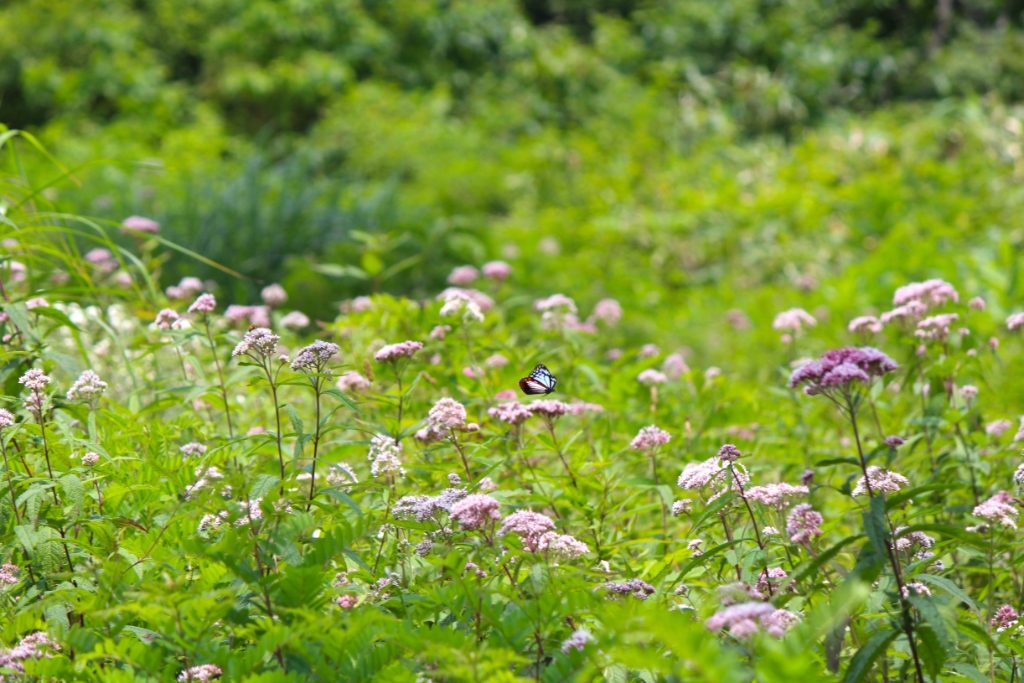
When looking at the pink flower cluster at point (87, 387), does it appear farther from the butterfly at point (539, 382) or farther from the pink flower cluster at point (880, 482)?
the pink flower cluster at point (880, 482)

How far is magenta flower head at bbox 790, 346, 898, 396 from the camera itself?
1754mm

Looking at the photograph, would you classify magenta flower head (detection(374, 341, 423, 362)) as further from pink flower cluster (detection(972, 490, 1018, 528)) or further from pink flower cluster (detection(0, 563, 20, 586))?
pink flower cluster (detection(972, 490, 1018, 528))

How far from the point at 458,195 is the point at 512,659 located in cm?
826

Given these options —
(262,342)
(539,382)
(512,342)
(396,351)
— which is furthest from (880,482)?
(512,342)

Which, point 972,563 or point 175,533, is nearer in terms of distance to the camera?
point 175,533

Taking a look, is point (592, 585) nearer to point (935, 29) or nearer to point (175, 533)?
point (175, 533)

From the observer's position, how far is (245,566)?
169cm

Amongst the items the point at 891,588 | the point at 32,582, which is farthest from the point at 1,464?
the point at 891,588

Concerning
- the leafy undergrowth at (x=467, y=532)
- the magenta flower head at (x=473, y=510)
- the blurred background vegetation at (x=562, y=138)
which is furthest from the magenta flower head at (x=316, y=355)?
the blurred background vegetation at (x=562, y=138)

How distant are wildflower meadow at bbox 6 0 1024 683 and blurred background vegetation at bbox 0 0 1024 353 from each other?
0.14 feet

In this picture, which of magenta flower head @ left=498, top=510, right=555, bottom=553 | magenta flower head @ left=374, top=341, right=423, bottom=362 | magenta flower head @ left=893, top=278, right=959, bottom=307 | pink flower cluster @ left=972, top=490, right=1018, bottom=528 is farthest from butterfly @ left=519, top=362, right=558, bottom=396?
magenta flower head @ left=893, top=278, right=959, bottom=307

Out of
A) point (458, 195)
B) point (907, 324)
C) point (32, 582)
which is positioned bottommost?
point (458, 195)

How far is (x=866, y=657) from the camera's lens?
1.72m

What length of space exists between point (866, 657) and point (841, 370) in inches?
16.4
